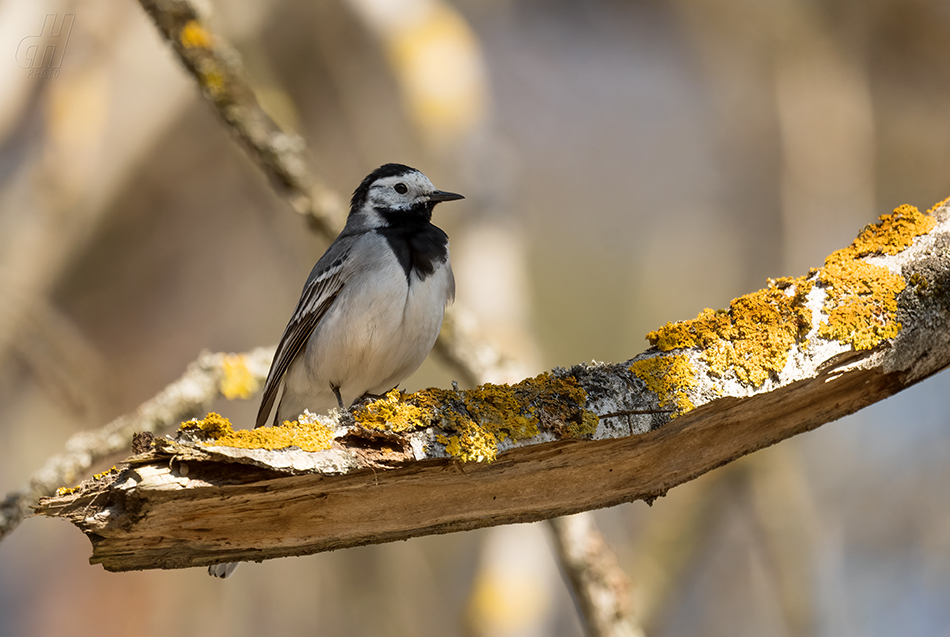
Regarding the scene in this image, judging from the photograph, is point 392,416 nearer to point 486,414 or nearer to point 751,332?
point 486,414

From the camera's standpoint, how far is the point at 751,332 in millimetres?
3094

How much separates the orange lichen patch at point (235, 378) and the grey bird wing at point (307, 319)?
16cm

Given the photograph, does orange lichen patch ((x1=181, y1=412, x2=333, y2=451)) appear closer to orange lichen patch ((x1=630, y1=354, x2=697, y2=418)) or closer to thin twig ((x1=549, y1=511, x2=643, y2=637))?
orange lichen patch ((x1=630, y1=354, x2=697, y2=418))

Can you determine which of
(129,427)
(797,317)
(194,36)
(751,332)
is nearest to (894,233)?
(797,317)

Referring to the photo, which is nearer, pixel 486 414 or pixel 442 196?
pixel 486 414

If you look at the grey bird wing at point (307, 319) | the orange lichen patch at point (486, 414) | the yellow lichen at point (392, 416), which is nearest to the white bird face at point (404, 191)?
the grey bird wing at point (307, 319)

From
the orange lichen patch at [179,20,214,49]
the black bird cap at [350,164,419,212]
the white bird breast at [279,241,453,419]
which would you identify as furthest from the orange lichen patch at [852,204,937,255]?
the orange lichen patch at [179,20,214,49]

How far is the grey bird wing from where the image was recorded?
482cm

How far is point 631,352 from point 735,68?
167 inches

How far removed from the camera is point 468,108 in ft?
21.6

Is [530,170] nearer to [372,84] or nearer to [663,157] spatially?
[663,157]

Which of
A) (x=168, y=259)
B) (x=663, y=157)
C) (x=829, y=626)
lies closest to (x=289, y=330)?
(x=829, y=626)

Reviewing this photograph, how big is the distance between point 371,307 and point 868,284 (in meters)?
2.63

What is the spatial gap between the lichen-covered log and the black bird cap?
272 centimetres
